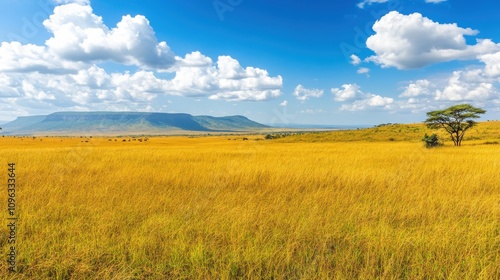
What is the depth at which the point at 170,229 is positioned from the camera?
5.00 m

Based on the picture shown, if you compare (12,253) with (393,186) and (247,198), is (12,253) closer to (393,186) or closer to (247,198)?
(247,198)

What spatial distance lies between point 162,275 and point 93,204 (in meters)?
3.79

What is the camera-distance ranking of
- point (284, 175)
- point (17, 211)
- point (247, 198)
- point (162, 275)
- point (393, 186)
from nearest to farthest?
1. point (162, 275)
2. point (17, 211)
3. point (247, 198)
4. point (393, 186)
5. point (284, 175)

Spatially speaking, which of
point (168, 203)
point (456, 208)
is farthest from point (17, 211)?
point (456, 208)

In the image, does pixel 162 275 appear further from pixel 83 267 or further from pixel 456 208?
pixel 456 208

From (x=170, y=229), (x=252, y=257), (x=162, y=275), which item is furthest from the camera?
(x=170, y=229)

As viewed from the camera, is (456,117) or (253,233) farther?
(456,117)

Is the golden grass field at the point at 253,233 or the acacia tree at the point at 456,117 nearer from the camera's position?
the golden grass field at the point at 253,233

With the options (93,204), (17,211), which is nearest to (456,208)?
(93,204)

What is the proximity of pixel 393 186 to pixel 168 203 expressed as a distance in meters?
6.87

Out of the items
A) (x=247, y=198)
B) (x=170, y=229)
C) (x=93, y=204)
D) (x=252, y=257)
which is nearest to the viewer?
(x=252, y=257)

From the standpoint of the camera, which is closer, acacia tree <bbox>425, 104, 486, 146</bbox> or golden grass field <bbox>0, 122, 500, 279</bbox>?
golden grass field <bbox>0, 122, 500, 279</bbox>

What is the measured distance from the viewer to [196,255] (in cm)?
412

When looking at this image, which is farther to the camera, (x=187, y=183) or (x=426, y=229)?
(x=187, y=183)
